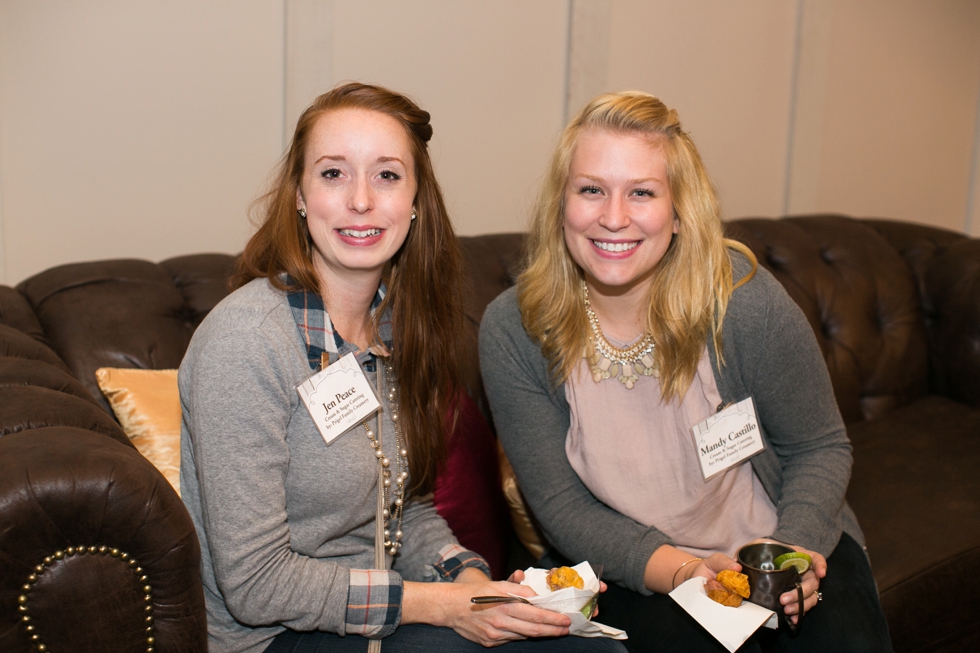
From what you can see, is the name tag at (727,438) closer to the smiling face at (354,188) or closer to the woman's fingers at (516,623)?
the woman's fingers at (516,623)

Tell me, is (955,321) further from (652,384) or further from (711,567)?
(711,567)

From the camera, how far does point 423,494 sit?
1840mm

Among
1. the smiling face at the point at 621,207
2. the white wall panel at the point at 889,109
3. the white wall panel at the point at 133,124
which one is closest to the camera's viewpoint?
the smiling face at the point at 621,207

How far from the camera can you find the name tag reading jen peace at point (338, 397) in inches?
58.4

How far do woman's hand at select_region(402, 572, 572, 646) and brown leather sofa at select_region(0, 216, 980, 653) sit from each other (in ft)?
1.49

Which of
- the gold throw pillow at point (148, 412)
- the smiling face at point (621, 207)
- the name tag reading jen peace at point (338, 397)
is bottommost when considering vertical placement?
the gold throw pillow at point (148, 412)

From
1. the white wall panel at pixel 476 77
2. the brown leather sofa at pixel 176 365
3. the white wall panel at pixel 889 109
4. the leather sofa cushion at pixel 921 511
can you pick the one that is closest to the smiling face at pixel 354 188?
the brown leather sofa at pixel 176 365

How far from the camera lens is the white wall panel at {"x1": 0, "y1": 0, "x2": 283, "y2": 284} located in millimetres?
2287

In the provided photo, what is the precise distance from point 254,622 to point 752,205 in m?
2.91

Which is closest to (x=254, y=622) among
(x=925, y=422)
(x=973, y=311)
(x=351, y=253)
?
(x=351, y=253)

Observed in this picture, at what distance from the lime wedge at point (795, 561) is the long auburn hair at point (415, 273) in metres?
0.68

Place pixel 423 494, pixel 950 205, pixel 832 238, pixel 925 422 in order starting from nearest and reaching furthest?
pixel 423 494, pixel 925 422, pixel 832 238, pixel 950 205

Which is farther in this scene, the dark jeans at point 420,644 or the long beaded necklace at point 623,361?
the long beaded necklace at point 623,361

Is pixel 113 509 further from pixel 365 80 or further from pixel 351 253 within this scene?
pixel 365 80
